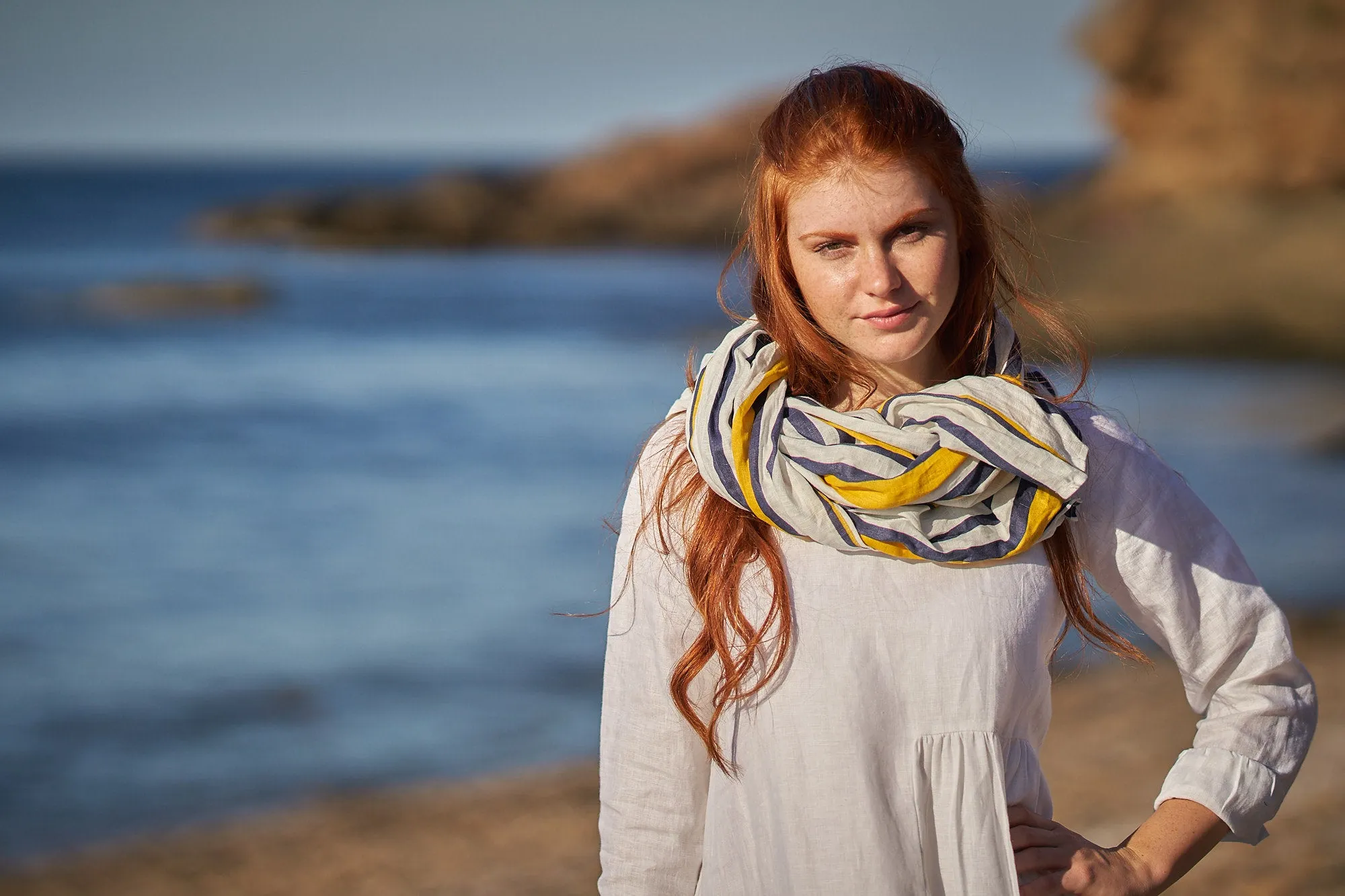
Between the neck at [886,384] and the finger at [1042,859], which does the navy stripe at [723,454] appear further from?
the finger at [1042,859]

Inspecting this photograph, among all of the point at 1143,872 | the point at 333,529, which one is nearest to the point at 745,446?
the point at 1143,872

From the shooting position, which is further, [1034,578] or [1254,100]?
[1254,100]

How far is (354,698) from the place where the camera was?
6.63m

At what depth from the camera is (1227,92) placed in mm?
21547

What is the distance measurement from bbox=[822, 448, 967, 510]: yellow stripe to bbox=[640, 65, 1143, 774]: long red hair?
0.13m

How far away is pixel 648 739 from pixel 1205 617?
695 mm

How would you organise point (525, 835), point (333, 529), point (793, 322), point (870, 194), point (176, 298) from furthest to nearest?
point (176, 298)
point (333, 529)
point (525, 835)
point (793, 322)
point (870, 194)

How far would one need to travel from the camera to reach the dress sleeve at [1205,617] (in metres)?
1.57

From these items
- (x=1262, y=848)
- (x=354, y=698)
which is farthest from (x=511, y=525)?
(x=1262, y=848)

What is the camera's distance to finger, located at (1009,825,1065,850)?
1.56 metres

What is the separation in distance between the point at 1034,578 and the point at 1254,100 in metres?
22.8

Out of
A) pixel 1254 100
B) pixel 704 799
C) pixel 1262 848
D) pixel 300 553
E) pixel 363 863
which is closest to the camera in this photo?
pixel 704 799

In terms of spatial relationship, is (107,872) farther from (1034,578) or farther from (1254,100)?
(1254,100)

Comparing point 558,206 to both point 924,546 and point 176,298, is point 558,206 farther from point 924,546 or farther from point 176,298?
point 924,546
